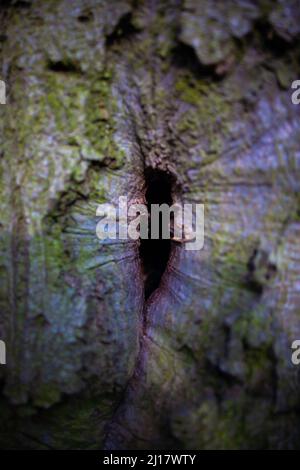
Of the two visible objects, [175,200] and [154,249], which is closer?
[175,200]

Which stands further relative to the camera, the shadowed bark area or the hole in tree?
the hole in tree

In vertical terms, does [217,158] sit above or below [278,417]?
above
